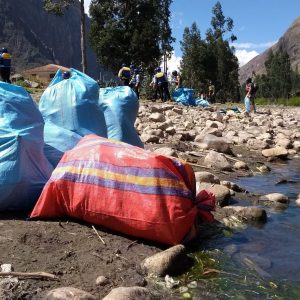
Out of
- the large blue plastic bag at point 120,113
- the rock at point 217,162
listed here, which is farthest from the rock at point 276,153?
the large blue plastic bag at point 120,113

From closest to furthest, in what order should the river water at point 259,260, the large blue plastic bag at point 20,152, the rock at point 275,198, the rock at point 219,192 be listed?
the river water at point 259,260, the large blue plastic bag at point 20,152, the rock at point 219,192, the rock at point 275,198

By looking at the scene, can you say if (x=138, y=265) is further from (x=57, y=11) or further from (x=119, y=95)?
(x=57, y=11)

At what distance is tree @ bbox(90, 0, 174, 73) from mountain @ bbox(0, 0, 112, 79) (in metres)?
64.1

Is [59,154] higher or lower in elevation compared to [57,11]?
lower

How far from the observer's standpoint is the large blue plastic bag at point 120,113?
487cm

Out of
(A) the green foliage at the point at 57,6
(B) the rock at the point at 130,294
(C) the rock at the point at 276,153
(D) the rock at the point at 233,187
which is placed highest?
(A) the green foliage at the point at 57,6

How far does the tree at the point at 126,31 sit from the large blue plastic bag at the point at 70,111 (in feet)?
62.3

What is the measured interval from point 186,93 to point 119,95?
1224cm

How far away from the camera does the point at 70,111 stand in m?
4.03

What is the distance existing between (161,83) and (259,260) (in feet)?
41.6

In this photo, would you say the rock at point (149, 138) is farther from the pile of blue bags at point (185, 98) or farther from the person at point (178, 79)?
the person at point (178, 79)

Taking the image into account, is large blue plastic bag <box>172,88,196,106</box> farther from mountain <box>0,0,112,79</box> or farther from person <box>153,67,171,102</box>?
mountain <box>0,0,112,79</box>

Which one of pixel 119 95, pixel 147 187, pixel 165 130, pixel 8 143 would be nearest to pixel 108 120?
pixel 119 95

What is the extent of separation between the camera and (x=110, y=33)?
23.0 m
